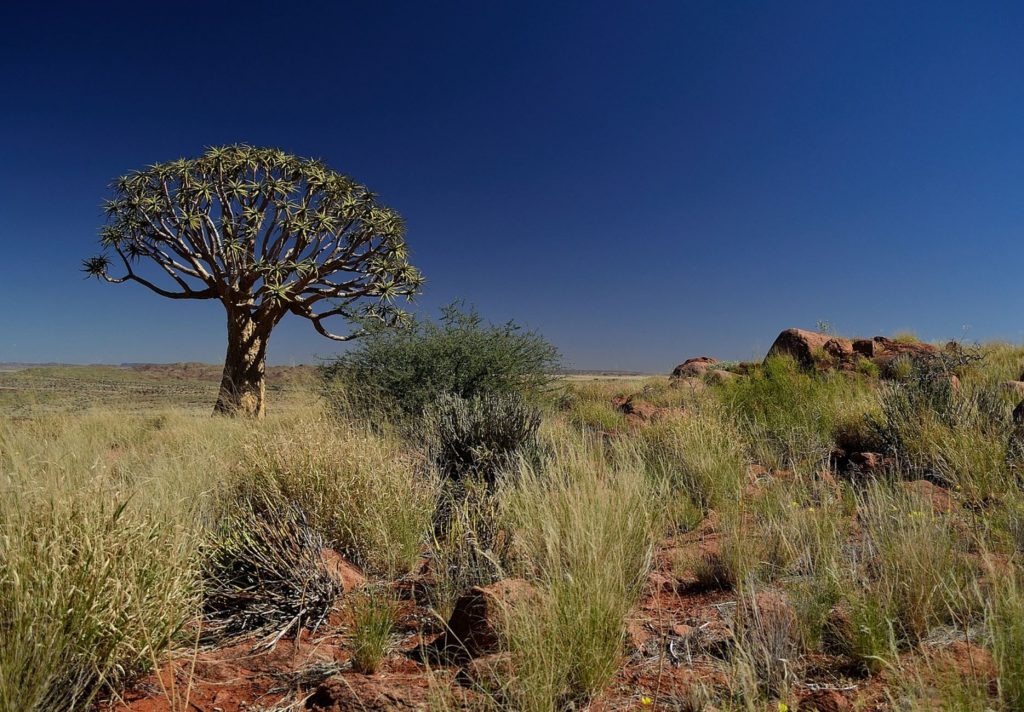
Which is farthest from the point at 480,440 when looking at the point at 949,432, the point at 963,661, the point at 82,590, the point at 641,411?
the point at 641,411

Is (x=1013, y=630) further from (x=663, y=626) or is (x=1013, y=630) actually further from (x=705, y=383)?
(x=705, y=383)

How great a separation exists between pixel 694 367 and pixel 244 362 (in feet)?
43.6

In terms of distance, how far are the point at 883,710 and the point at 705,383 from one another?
39.7 feet

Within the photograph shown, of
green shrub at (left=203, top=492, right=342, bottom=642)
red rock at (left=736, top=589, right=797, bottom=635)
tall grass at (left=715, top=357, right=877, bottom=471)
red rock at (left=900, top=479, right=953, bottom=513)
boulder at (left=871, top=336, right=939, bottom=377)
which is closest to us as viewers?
red rock at (left=736, top=589, right=797, bottom=635)

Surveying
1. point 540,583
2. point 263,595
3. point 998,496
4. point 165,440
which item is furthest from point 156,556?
point 165,440

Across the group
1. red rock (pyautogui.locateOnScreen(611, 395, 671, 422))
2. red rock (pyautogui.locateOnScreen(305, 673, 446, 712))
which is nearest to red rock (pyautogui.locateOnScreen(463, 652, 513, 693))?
red rock (pyautogui.locateOnScreen(305, 673, 446, 712))

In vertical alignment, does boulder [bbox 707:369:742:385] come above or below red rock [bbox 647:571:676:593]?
above

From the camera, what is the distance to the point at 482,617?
2.73 meters

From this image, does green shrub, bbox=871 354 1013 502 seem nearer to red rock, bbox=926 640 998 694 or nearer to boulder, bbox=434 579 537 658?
red rock, bbox=926 640 998 694

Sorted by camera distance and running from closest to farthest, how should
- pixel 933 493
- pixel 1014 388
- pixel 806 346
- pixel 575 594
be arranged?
pixel 575 594
pixel 933 493
pixel 1014 388
pixel 806 346

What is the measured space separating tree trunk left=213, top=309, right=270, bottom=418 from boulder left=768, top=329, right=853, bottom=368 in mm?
12825

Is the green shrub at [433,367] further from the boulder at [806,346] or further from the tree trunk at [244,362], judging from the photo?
the boulder at [806,346]

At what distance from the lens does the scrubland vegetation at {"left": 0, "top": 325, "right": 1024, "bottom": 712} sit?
7.31 feet

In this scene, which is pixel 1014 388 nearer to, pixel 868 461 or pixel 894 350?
pixel 868 461
